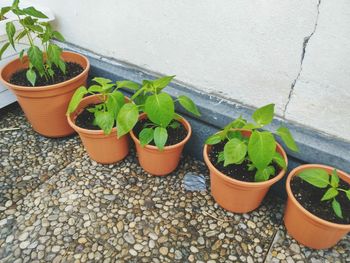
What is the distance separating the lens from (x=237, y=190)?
1308 millimetres

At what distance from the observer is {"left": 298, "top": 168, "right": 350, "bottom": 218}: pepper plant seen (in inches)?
45.1

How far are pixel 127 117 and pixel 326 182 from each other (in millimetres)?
844

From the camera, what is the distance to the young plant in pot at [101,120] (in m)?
1.41

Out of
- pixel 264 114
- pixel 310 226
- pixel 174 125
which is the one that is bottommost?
pixel 310 226

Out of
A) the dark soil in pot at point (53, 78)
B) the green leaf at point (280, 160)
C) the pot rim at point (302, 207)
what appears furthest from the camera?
the dark soil in pot at point (53, 78)

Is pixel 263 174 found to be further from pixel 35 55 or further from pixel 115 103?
pixel 35 55

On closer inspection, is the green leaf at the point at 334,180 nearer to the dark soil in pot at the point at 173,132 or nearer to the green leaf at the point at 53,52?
the dark soil in pot at the point at 173,132

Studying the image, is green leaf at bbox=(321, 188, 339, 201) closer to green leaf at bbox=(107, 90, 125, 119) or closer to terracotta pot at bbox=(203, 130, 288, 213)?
terracotta pot at bbox=(203, 130, 288, 213)

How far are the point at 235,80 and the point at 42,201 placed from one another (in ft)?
3.57

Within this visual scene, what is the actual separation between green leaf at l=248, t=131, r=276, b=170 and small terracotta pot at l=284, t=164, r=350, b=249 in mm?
204

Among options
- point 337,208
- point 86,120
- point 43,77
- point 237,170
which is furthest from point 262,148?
point 43,77

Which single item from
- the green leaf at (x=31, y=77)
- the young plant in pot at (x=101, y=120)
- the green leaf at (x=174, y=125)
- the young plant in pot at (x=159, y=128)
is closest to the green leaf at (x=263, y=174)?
the young plant in pot at (x=159, y=128)

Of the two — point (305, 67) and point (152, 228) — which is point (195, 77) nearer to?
point (305, 67)

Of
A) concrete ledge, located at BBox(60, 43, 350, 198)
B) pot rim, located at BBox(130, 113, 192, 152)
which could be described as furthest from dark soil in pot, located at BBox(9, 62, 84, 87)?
pot rim, located at BBox(130, 113, 192, 152)
